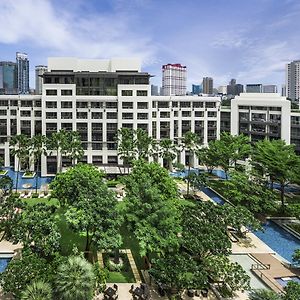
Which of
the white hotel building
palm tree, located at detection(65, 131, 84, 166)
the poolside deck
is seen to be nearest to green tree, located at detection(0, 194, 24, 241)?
the poolside deck

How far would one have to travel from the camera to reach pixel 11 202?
36594 mm

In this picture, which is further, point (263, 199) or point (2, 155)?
point (2, 155)

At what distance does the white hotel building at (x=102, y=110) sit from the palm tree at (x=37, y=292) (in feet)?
158

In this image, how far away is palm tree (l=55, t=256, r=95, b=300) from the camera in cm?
2131

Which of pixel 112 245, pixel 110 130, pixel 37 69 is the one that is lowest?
pixel 112 245

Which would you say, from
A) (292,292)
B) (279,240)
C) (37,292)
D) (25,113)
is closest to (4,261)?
(37,292)

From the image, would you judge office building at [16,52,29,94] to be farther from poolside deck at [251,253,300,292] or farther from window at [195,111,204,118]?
poolside deck at [251,253,300,292]

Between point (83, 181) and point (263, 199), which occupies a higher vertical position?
point (83, 181)

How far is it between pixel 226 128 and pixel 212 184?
24526mm

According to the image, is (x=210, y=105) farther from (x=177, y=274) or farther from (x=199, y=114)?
(x=177, y=274)

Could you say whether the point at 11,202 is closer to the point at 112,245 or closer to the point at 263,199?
the point at 112,245

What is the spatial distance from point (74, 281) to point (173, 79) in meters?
136

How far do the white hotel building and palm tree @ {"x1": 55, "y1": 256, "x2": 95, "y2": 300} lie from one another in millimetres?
47676

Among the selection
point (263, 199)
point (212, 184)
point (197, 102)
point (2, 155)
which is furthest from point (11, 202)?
point (197, 102)
